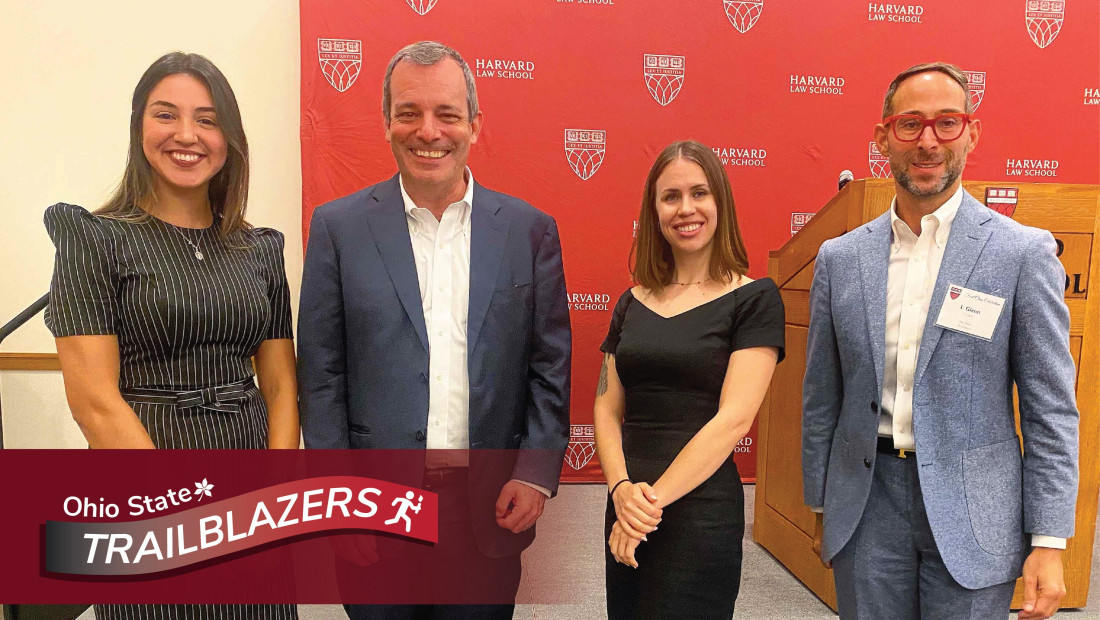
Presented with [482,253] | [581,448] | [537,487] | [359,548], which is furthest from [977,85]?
[359,548]

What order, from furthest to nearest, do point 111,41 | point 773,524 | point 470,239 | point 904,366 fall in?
1. point 111,41
2. point 773,524
3. point 470,239
4. point 904,366

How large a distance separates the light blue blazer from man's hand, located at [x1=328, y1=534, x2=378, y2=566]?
1130 mm

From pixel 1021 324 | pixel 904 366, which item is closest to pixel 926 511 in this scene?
pixel 904 366

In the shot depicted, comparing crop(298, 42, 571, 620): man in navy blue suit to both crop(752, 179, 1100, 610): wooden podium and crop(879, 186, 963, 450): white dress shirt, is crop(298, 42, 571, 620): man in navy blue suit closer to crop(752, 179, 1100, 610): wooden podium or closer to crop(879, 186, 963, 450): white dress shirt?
crop(879, 186, 963, 450): white dress shirt

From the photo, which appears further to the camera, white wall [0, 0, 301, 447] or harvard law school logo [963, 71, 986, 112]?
harvard law school logo [963, 71, 986, 112]

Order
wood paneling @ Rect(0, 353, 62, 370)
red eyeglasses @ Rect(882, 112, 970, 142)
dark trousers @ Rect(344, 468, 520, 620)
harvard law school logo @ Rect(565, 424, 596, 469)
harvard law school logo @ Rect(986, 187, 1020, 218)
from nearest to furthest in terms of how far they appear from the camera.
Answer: red eyeglasses @ Rect(882, 112, 970, 142), dark trousers @ Rect(344, 468, 520, 620), harvard law school logo @ Rect(986, 187, 1020, 218), wood paneling @ Rect(0, 353, 62, 370), harvard law school logo @ Rect(565, 424, 596, 469)

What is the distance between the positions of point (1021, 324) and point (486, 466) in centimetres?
121

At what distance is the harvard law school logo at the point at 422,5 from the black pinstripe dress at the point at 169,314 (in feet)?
9.44

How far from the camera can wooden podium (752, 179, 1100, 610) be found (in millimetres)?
2441

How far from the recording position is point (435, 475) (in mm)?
1531

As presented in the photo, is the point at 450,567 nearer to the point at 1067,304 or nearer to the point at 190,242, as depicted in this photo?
the point at 190,242

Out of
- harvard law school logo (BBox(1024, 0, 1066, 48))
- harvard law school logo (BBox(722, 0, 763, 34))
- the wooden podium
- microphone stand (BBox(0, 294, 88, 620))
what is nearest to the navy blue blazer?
microphone stand (BBox(0, 294, 88, 620))

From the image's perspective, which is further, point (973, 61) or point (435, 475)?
point (973, 61)

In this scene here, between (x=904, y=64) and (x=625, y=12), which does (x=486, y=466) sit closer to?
(x=625, y=12)
